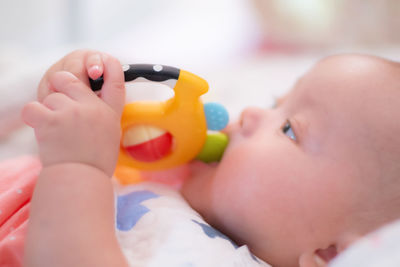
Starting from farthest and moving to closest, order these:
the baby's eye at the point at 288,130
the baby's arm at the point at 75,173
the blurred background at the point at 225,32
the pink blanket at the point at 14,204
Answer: the blurred background at the point at 225,32
the baby's eye at the point at 288,130
the pink blanket at the point at 14,204
the baby's arm at the point at 75,173

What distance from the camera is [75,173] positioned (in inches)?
20.9

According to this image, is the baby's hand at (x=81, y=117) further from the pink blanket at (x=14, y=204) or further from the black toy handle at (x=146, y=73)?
the pink blanket at (x=14, y=204)

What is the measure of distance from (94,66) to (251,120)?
31cm

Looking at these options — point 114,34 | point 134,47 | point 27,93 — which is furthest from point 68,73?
point 114,34

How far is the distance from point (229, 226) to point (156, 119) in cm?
22

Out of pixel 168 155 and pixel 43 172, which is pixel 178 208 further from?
pixel 43 172

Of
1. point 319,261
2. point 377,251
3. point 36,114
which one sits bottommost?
point 319,261

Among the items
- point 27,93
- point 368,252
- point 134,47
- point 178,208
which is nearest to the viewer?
point 368,252

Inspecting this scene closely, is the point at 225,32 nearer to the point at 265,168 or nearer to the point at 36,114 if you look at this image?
the point at 265,168

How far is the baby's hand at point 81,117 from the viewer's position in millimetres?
543

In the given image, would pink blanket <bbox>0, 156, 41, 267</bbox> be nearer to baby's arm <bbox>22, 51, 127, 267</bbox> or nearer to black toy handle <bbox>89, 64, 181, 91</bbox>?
baby's arm <bbox>22, 51, 127, 267</bbox>

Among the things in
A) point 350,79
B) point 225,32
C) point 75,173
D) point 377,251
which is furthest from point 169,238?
point 225,32

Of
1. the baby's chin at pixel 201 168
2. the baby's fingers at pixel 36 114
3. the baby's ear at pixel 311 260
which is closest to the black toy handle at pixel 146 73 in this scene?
the baby's fingers at pixel 36 114

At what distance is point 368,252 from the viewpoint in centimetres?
54
